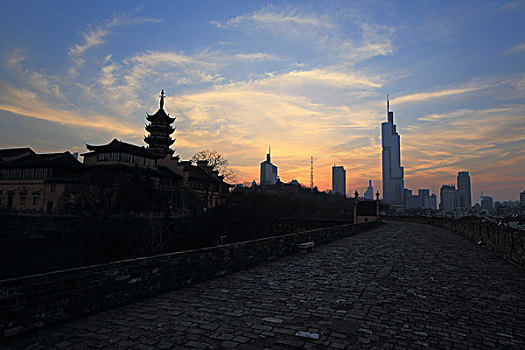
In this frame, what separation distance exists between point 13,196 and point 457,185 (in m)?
217

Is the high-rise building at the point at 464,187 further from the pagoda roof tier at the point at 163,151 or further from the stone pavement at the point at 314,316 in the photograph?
the stone pavement at the point at 314,316

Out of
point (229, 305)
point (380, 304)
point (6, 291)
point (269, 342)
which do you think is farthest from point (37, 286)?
point (380, 304)

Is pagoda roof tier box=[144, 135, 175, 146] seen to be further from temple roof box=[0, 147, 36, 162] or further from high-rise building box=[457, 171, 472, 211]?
high-rise building box=[457, 171, 472, 211]

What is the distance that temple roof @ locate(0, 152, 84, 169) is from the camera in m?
37.7

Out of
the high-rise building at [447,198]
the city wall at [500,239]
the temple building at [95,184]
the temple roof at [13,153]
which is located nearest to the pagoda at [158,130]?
the temple building at [95,184]

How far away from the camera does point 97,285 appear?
16.3 feet

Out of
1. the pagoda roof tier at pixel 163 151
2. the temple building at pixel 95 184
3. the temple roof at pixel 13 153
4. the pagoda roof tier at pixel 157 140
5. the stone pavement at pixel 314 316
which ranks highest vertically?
the pagoda roof tier at pixel 157 140

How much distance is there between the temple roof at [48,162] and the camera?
37.7m

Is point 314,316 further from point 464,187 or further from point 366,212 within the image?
point 464,187

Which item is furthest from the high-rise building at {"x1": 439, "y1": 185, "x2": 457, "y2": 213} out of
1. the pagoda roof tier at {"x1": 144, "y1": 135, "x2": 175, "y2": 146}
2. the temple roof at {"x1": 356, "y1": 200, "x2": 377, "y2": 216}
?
the pagoda roof tier at {"x1": 144, "y1": 135, "x2": 175, "y2": 146}

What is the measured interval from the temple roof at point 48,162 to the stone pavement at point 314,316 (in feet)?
128

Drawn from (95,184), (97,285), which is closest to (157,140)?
(95,184)

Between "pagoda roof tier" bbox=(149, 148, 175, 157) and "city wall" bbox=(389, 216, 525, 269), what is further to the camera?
"pagoda roof tier" bbox=(149, 148, 175, 157)

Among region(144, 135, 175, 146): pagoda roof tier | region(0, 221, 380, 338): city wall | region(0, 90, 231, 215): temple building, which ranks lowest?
region(0, 221, 380, 338): city wall
